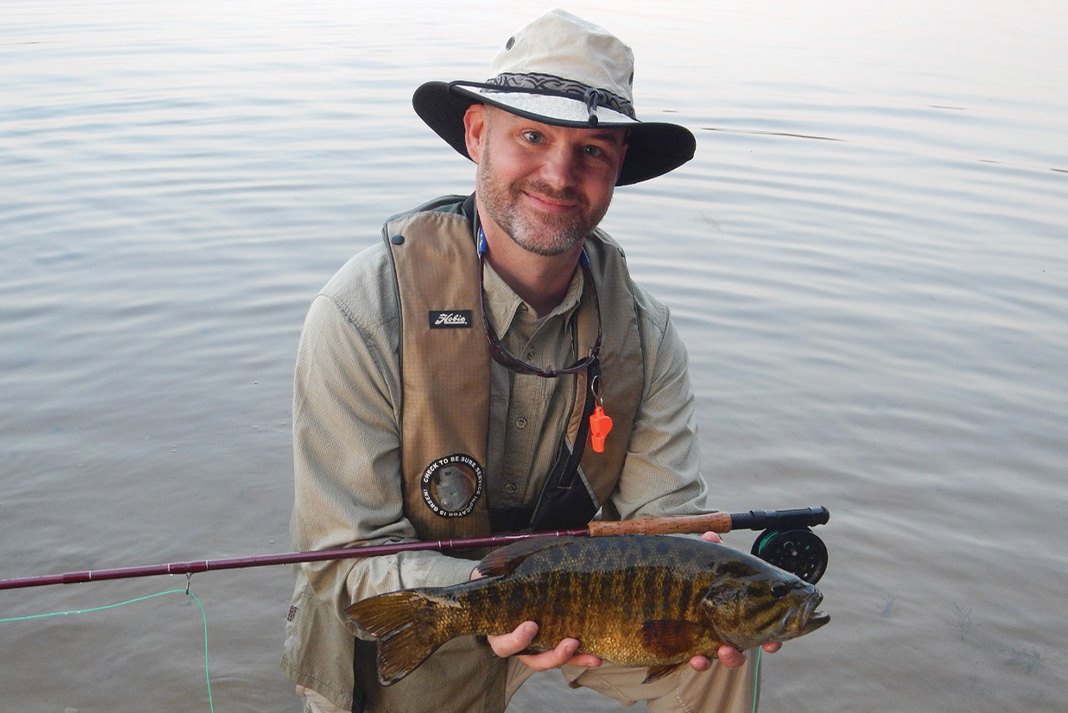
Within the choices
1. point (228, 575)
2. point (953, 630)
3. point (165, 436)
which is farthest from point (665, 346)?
point (165, 436)

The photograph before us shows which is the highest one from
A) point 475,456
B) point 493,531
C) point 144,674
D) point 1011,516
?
point 475,456

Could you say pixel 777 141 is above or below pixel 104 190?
above

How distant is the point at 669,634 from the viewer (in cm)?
276

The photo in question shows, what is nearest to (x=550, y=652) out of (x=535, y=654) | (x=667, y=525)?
(x=535, y=654)

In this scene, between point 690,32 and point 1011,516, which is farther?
point 690,32

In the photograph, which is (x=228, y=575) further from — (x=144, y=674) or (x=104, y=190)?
(x=104, y=190)

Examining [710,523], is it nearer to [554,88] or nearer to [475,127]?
[554,88]

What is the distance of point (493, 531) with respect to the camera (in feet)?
11.1

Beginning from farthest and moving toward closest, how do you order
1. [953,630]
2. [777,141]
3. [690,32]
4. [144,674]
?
[690,32] < [777,141] < [953,630] < [144,674]

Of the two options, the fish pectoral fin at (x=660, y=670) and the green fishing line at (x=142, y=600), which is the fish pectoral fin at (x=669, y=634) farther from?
the green fishing line at (x=142, y=600)

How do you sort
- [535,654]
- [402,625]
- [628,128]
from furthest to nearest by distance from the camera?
1. [628,128]
2. [535,654]
3. [402,625]

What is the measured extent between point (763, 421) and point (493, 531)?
3107mm

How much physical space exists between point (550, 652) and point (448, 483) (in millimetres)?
627

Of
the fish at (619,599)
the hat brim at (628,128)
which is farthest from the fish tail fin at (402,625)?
the hat brim at (628,128)
